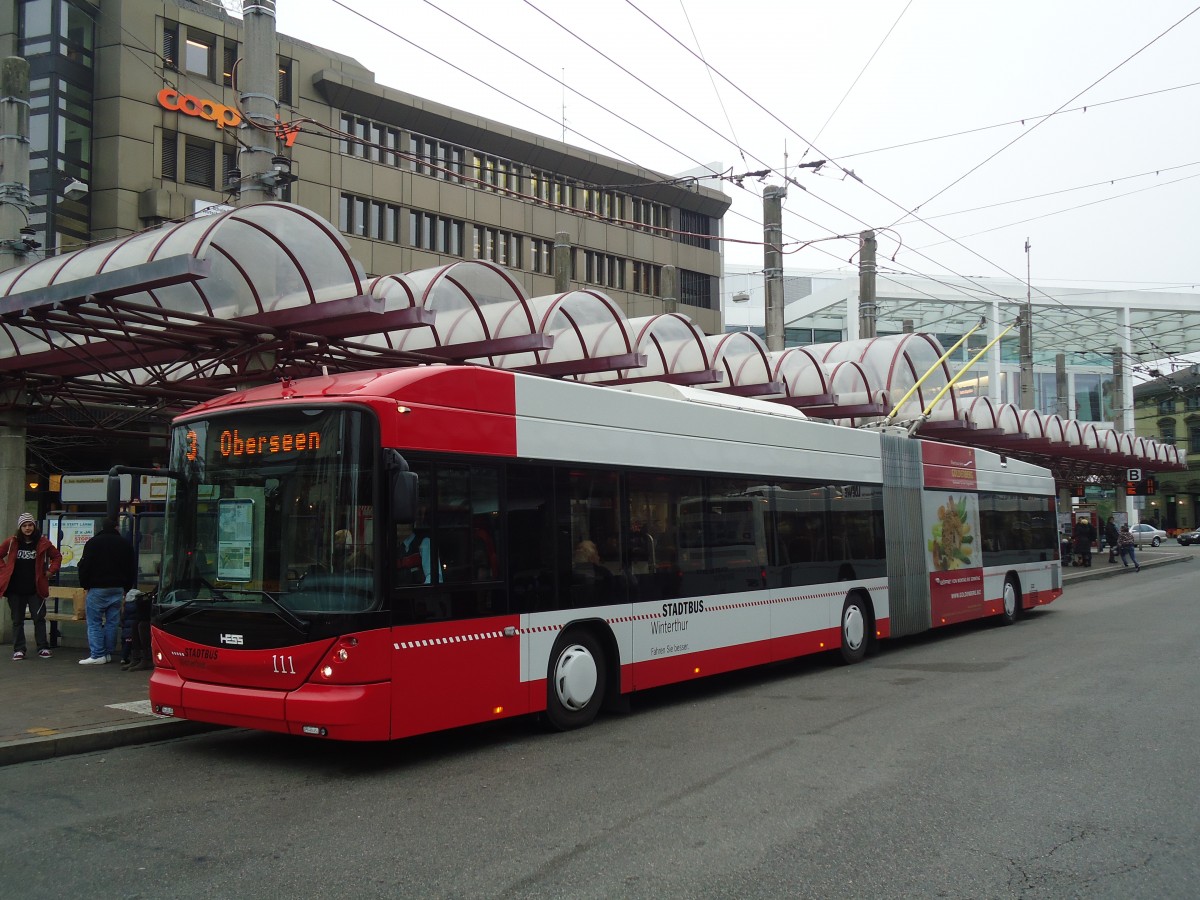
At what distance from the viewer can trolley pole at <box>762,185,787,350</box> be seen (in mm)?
21516

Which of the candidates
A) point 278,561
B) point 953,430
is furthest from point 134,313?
point 953,430

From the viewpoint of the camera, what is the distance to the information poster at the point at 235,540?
24.4 feet

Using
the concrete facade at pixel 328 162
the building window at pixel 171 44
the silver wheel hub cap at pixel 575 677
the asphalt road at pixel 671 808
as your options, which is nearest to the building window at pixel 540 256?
the concrete facade at pixel 328 162

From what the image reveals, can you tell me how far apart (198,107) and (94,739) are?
2909 cm

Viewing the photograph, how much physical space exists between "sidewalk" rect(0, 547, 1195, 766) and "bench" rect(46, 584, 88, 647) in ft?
1.94

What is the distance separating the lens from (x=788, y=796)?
Result: 254 inches

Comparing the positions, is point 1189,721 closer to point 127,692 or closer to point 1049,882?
point 1049,882

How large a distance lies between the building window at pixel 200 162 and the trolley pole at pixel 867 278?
21170 millimetres

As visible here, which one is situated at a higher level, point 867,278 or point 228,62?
point 228,62

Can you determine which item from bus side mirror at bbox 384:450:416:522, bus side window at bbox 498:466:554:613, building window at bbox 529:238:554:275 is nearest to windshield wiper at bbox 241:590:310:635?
bus side mirror at bbox 384:450:416:522

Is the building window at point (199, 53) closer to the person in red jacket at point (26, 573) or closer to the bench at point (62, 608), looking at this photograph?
the bench at point (62, 608)

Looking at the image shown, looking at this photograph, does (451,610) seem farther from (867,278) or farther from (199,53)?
(199,53)

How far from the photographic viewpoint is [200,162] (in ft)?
108

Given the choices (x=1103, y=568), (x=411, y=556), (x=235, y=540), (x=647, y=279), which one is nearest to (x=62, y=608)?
(x=235, y=540)
